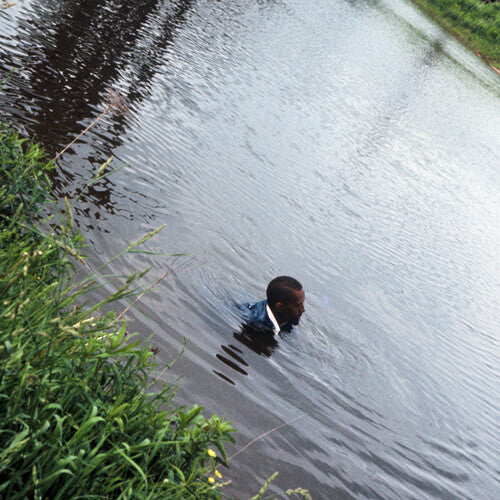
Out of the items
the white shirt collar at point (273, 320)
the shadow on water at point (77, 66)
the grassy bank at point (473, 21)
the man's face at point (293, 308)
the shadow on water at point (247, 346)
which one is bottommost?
the shadow on water at point (77, 66)

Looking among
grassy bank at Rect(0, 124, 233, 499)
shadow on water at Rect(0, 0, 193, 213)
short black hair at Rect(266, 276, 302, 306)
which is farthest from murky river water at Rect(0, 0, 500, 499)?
grassy bank at Rect(0, 124, 233, 499)

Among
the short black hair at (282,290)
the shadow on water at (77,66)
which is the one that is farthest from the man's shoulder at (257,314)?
the shadow on water at (77,66)

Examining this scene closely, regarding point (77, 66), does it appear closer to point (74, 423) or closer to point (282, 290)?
point (282, 290)

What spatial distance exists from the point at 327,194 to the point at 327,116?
3.87 metres

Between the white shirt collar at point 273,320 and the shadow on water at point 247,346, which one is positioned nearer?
the shadow on water at point 247,346

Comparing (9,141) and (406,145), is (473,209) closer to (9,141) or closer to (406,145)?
(406,145)

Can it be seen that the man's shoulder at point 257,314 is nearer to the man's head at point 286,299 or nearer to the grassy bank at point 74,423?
A: the man's head at point 286,299

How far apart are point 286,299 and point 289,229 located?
8.54 feet

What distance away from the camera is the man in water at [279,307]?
553cm

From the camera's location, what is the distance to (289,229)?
7.98 m

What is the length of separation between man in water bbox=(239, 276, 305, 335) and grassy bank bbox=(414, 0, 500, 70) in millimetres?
30622

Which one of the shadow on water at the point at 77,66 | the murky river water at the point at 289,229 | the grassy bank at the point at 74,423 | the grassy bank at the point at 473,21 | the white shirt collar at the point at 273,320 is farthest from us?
the grassy bank at the point at 473,21

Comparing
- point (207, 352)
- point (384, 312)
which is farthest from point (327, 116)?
point (207, 352)

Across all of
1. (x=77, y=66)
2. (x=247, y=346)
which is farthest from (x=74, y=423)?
(x=77, y=66)
